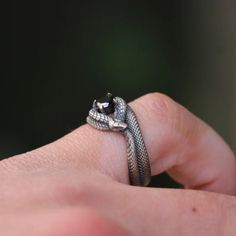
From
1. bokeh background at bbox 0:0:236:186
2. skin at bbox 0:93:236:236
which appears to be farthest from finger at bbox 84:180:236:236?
bokeh background at bbox 0:0:236:186

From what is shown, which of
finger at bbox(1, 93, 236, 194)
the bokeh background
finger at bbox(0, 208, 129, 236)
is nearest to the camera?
finger at bbox(0, 208, 129, 236)

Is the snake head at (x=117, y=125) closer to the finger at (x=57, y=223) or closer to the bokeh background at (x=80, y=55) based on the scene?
the finger at (x=57, y=223)

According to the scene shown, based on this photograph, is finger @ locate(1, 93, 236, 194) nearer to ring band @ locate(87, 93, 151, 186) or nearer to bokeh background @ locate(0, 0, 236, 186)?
ring band @ locate(87, 93, 151, 186)

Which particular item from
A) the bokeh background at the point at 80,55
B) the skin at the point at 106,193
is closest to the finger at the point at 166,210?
the skin at the point at 106,193

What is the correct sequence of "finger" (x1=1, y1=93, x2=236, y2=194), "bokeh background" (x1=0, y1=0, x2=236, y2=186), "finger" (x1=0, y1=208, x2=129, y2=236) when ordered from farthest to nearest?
"bokeh background" (x1=0, y1=0, x2=236, y2=186) < "finger" (x1=1, y1=93, x2=236, y2=194) < "finger" (x1=0, y1=208, x2=129, y2=236)

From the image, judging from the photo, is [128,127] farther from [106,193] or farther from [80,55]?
[80,55]

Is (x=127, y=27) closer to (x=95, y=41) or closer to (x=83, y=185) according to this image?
(x=95, y=41)

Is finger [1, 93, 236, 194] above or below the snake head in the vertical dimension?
below
